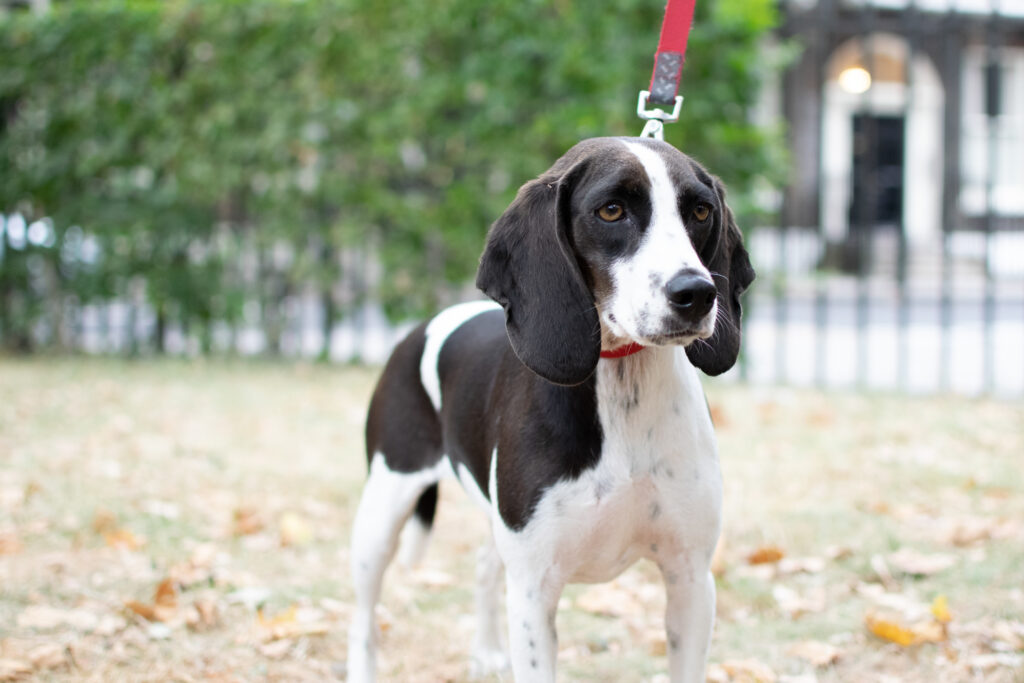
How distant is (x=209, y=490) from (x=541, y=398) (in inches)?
126

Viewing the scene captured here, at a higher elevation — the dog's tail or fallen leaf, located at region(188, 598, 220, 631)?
the dog's tail

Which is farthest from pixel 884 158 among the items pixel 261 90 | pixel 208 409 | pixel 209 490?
pixel 209 490

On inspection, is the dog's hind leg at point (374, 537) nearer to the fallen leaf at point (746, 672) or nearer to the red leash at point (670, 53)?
the fallen leaf at point (746, 672)

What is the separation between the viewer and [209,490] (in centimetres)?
493

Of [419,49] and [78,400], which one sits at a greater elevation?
[419,49]

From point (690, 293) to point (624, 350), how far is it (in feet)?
1.11

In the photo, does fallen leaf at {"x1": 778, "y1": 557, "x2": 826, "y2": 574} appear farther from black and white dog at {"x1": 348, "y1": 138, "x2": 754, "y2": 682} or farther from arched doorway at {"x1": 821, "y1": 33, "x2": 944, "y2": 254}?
arched doorway at {"x1": 821, "y1": 33, "x2": 944, "y2": 254}

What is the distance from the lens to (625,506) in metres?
2.15

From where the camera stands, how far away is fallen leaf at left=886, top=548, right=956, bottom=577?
3736 mm

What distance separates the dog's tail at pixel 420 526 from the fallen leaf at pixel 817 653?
1187 millimetres

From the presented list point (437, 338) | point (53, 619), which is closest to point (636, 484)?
point (437, 338)

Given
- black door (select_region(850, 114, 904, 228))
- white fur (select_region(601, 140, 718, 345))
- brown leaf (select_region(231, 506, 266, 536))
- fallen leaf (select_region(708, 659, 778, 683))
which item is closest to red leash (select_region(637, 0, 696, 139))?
white fur (select_region(601, 140, 718, 345))

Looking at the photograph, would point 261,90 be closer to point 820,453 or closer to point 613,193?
point 820,453

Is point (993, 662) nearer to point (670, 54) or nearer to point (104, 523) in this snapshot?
point (670, 54)
